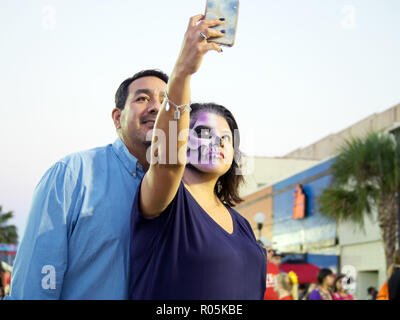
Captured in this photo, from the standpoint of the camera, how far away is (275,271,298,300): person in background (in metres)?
7.61

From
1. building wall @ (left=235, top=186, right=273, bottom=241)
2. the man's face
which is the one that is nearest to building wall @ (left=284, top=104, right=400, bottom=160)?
building wall @ (left=235, top=186, right=273, bottom=241)

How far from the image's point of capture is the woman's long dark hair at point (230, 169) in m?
2.61

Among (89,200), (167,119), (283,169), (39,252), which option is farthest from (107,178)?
(283,169)

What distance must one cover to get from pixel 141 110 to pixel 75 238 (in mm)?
653

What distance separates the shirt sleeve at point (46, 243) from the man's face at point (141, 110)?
0.39 metres

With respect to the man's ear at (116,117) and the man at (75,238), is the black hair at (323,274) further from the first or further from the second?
the man at (75,238)

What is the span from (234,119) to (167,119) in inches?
29.3

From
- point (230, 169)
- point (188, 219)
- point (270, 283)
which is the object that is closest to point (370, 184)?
point (270, 283)

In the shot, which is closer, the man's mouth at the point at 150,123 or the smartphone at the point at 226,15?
the smartphone at the point at 226,15

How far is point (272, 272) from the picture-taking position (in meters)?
6.83

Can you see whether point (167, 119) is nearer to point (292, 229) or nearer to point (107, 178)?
point (107, 178)

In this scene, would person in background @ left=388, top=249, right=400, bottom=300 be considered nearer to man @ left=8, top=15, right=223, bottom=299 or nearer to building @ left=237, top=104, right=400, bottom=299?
man @ left=8, top=15, right=223, bottom=299

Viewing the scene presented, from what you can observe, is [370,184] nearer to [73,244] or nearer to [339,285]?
[339,285]

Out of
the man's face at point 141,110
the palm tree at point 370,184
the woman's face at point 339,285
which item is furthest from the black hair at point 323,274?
the palm tree at point 370,184
